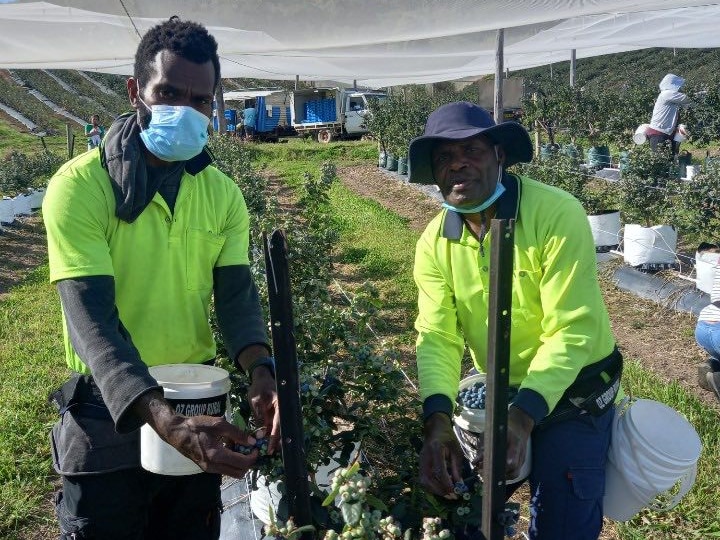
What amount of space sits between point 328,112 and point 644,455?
27126 millimetres

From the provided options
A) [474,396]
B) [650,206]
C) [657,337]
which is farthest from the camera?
[650,206]

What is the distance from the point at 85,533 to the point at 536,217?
131 cm

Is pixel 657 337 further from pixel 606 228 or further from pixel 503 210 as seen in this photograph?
pixel 503 210

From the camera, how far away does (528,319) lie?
195 centimetres

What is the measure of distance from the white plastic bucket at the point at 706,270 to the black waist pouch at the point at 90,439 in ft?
16.1

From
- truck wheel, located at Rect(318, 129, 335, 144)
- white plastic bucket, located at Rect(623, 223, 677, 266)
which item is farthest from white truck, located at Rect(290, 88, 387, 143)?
white plastic bucket, located at Rect(623, 223, 677, 266)

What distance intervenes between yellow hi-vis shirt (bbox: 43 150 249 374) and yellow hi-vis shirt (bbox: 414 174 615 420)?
1.81 feet

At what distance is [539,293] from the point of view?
1.94 m

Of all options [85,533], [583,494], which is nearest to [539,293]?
[583,494]

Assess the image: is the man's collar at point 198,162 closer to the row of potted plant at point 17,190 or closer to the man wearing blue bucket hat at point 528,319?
the man wearing blue bucket hat at point 528,319

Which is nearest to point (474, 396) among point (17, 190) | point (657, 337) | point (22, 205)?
point (657, 337)

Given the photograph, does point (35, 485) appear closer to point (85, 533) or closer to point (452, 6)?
point (85, 533)

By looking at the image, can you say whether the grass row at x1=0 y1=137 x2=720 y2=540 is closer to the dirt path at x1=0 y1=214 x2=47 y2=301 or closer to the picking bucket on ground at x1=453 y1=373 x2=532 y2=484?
the dirt path at x1=0 y1=214 x2=47 y2=301

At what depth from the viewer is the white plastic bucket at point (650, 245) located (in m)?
6.47
